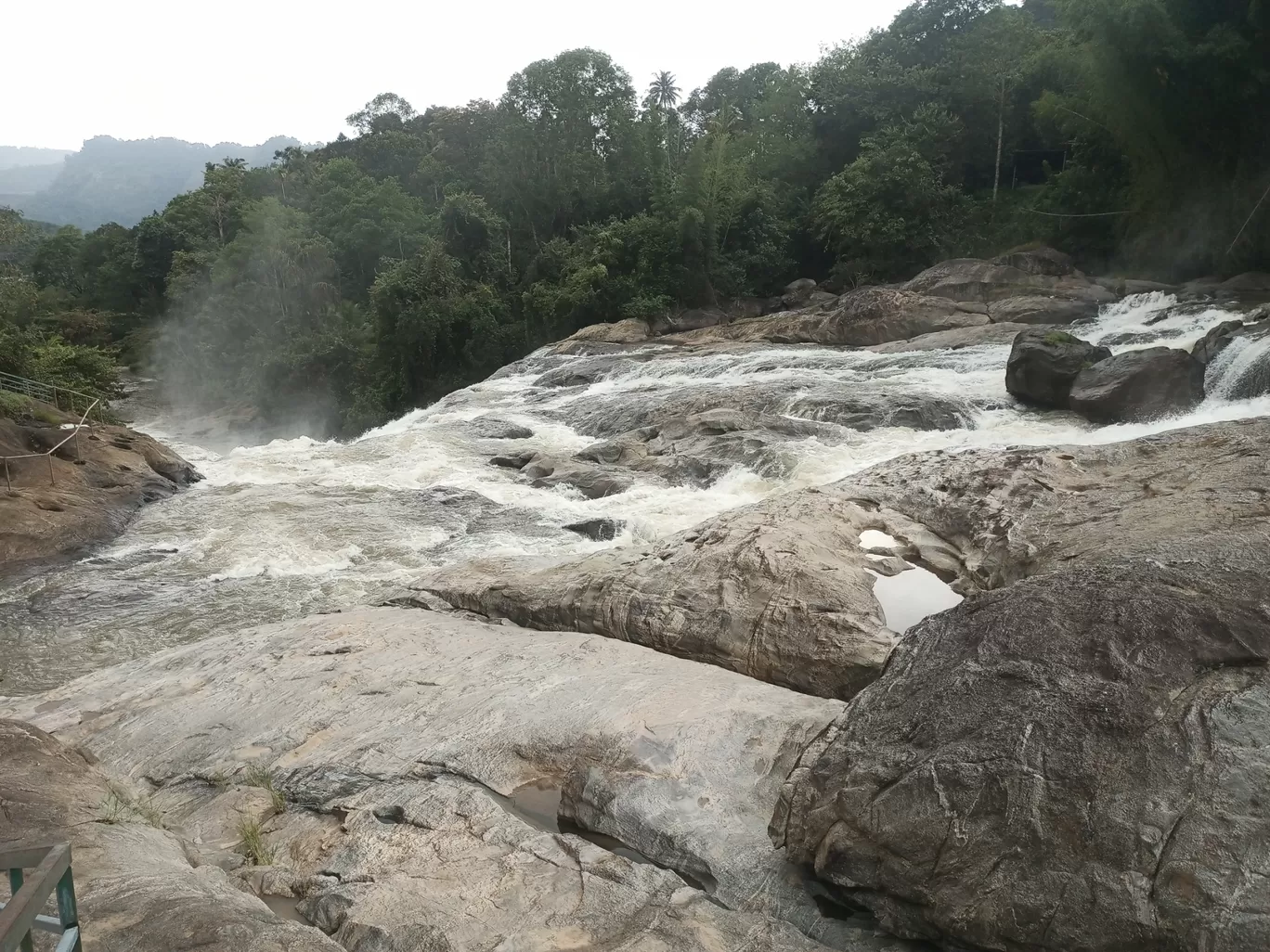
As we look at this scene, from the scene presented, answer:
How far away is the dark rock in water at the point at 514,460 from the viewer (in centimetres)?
1326

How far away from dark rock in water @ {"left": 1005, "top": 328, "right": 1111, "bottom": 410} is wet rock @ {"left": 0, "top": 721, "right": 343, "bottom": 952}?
39.6 feet

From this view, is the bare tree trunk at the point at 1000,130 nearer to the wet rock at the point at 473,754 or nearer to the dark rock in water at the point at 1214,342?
the dark rock in water at the point at 1214,342

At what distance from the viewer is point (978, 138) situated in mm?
30531

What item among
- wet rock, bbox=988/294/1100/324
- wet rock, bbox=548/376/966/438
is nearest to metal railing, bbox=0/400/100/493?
wet rock, bbox=548/376/966/438

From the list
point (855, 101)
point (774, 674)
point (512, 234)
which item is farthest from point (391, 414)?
point (774, 674)

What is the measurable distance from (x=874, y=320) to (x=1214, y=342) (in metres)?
9.33

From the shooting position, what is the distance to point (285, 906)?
312cm

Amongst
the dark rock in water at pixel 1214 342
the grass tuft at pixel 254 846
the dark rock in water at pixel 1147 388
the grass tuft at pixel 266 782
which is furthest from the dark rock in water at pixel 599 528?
the dark rock in water at pixel 1214 342

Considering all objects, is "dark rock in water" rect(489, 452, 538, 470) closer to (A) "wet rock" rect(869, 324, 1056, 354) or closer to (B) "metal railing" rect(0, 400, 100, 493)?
(B) "metal railing" rect(0, 400, 100, 493)

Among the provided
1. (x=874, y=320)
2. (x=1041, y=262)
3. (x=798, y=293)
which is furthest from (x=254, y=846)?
(x=798, y=293)

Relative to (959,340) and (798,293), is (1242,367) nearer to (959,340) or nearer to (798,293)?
(959,340)

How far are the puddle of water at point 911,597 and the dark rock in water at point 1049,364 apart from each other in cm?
792

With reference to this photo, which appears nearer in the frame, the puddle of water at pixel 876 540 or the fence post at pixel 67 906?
the fence post at pixel 67 906

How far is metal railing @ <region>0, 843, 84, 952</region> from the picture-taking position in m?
1.36
